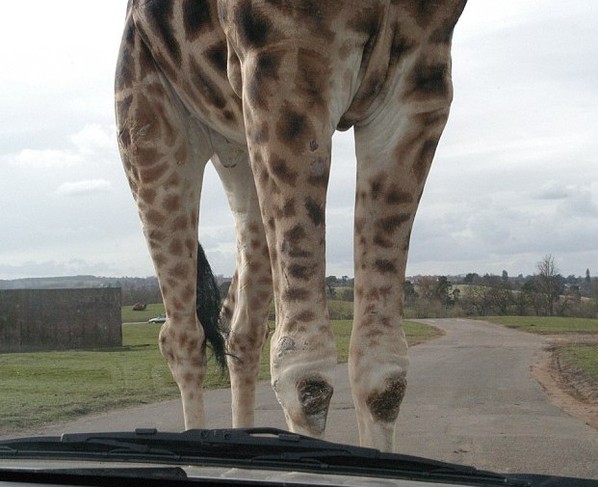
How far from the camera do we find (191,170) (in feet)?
12.6

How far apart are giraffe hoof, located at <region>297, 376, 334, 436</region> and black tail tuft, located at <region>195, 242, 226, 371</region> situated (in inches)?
78.8

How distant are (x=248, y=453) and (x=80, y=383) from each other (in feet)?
22.3

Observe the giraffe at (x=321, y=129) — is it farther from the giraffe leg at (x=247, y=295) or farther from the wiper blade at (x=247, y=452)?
the giraffe leg at (x=247, y=295)

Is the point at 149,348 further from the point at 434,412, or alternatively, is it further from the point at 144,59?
the point at 144,59

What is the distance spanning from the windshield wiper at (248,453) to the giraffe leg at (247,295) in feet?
6.52

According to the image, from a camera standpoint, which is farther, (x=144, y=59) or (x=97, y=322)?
(x=97, y=322)

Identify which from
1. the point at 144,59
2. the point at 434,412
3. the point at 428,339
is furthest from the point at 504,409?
the point at 428,339

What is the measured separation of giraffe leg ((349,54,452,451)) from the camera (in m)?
2.57

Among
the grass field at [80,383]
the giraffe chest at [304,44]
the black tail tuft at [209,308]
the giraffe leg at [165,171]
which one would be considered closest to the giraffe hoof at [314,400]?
the giraffe chest at [304,44]

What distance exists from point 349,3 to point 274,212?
26.6 inches

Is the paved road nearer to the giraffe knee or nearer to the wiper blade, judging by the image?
the giraffe knee

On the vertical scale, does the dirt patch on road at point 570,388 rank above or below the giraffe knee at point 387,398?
below

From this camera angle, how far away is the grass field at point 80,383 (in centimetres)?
637

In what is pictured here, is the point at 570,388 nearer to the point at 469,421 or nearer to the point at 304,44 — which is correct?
the point at 469,421
